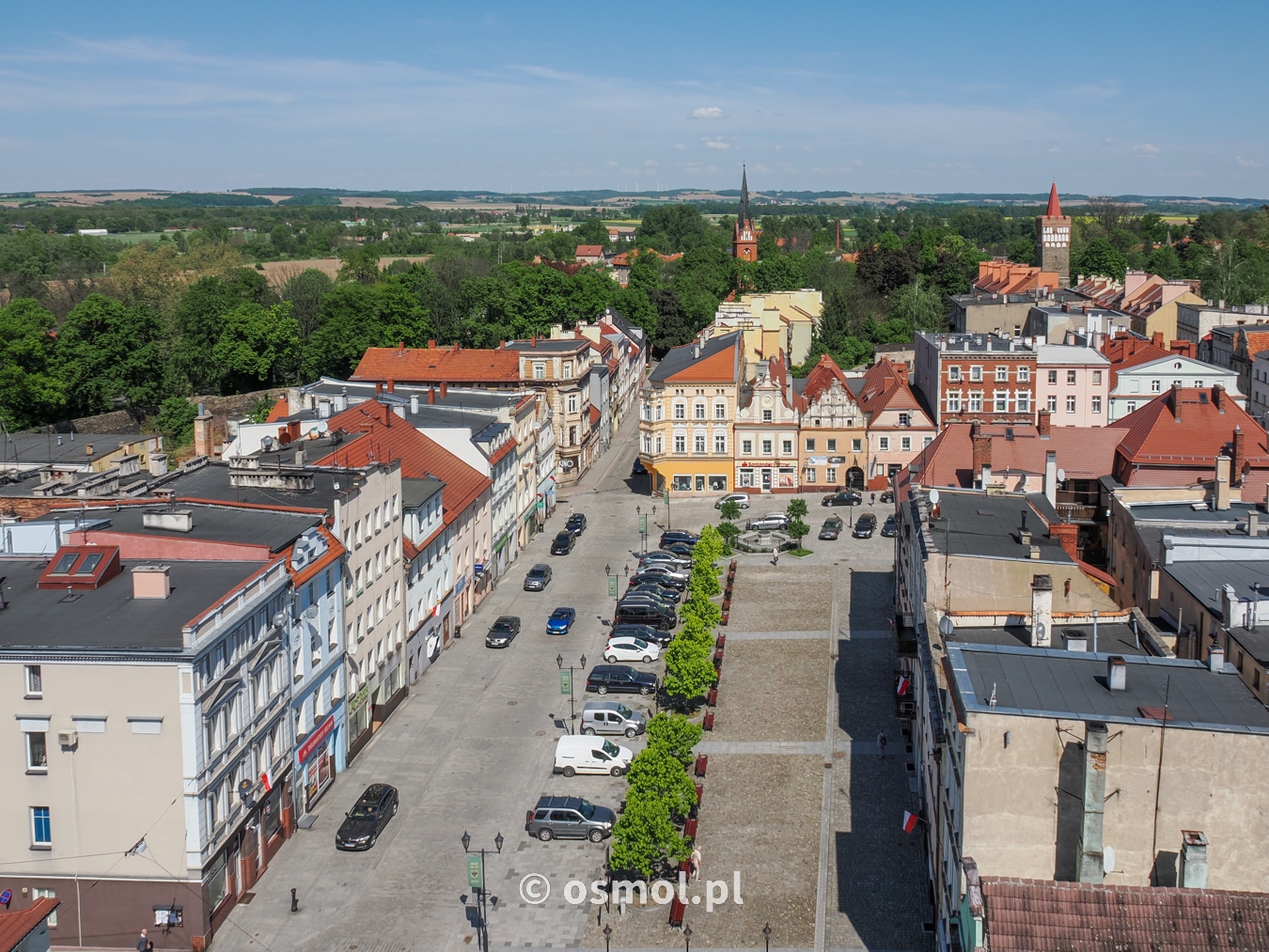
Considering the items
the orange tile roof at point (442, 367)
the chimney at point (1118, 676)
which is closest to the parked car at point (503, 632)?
the chimney at point (1118, 676)

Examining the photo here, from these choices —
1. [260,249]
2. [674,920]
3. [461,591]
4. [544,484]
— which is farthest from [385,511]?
[260,249]

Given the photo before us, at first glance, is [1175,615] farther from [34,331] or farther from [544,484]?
[34,331]

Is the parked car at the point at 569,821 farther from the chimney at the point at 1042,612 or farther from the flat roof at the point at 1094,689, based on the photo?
the flat roof at the point at 1094,689

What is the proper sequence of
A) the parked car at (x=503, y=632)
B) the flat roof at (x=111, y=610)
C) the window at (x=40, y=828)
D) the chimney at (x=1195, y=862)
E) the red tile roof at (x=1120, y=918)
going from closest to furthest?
the red tile roof at (x=1120, y=918) < the chimney at (x=1195, y=862) < the flat roof at (x=111, y=610) < the window at (x=40, y=828) < the parked car at (x=503, y=632)

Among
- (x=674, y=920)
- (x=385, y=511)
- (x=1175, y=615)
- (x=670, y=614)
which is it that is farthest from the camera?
(x=670, y=614)

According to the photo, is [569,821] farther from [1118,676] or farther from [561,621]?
[561,621]

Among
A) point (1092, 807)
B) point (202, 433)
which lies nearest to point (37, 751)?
point (1092, 807)

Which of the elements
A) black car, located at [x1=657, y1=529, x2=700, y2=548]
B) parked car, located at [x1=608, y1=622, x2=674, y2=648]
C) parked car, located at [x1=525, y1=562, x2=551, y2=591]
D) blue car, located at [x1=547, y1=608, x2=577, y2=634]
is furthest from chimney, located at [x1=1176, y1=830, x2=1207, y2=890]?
black car, located at [x1=657, y1=529, x2=700, y2=548]
